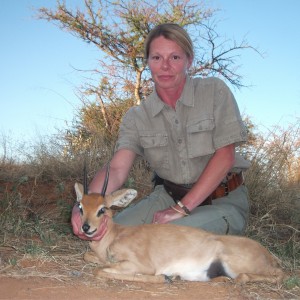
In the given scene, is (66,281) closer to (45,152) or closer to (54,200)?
(54,200)

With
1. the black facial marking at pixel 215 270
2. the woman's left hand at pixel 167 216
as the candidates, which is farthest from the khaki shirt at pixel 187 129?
the black facial marking at pixel 215 270

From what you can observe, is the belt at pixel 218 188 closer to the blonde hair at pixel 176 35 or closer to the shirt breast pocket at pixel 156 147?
the shirt breast pocket at pixel 156 147

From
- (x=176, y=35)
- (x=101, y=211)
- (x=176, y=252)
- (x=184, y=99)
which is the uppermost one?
(x=176, y=35)

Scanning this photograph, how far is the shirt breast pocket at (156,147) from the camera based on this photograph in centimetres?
585

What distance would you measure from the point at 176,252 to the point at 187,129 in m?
1.64

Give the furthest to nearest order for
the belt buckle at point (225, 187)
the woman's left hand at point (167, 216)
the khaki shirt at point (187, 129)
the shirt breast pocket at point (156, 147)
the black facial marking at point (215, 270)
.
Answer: the shirt breast pocket at point (156, 147), the belt buckle at point (225, 187), the khaki shirt at point (187, 129), the woman's left hand at point (167, 216), the black facial marking at point (215, 270)

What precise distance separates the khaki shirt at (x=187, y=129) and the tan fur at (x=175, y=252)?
1123mm

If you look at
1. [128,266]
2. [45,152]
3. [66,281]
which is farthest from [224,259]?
[45,152]

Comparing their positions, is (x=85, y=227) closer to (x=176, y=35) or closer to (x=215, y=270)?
(x=215, y=270)

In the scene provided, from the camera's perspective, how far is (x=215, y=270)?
468 centimetres

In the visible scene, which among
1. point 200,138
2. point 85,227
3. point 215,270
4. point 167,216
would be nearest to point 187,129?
point 200,138

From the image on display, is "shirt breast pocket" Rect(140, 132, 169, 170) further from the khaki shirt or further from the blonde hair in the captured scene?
the blonde hair

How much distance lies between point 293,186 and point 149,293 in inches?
269

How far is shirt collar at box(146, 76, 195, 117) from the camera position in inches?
223
